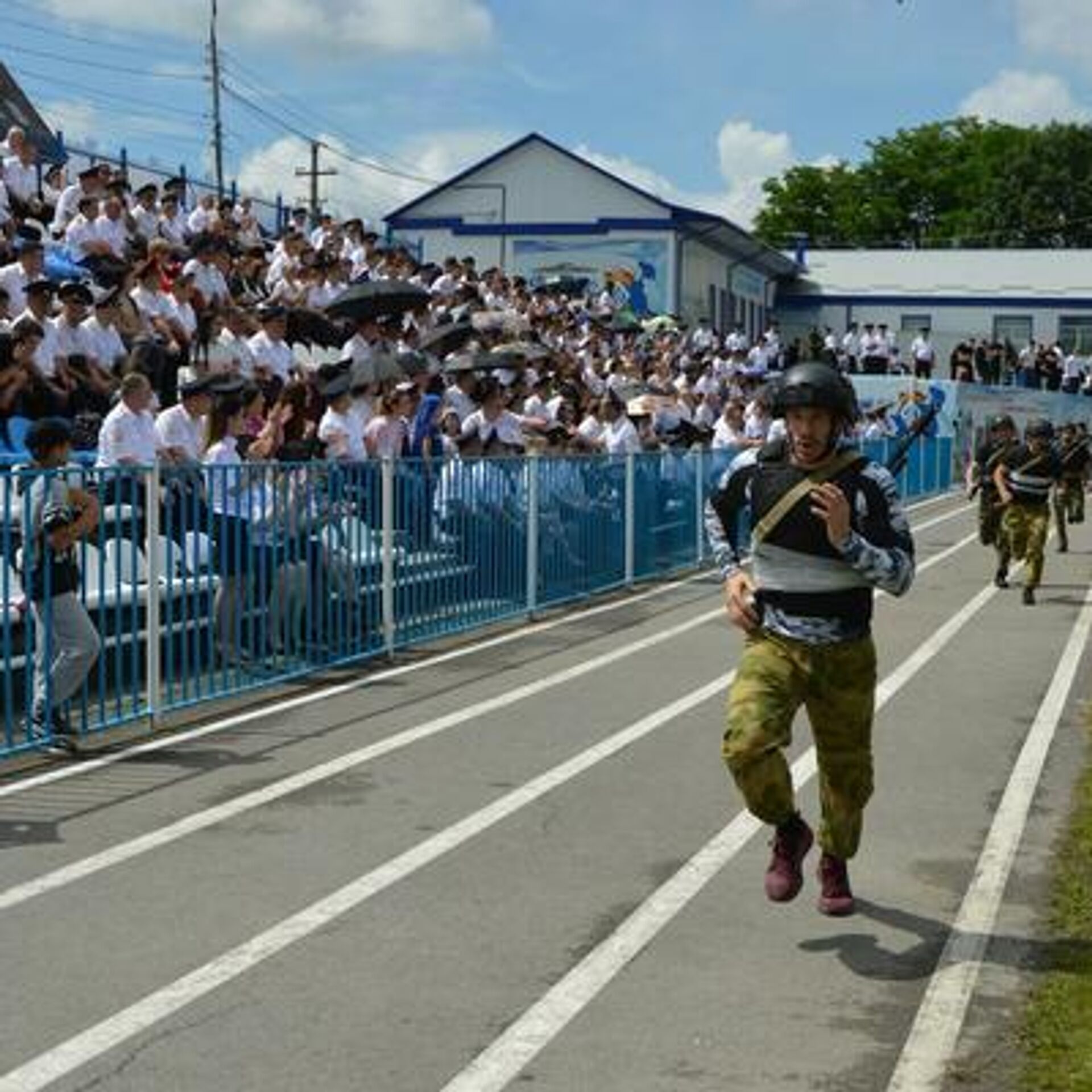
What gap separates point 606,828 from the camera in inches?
311

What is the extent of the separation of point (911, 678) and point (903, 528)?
22.3ft

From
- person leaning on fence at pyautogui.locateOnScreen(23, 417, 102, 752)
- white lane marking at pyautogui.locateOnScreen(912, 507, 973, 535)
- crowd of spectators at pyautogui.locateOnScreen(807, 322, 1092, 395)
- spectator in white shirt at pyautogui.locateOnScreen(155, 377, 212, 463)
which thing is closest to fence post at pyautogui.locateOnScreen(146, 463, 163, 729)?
person leaning on fence at pyautogui.locateOnScreen(23, 417, 102, 752)

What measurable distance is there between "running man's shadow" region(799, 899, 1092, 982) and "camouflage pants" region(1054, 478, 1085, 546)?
60.9ft

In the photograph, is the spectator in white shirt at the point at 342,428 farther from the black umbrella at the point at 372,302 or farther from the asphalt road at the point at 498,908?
the black umbrella at the point at 372,302

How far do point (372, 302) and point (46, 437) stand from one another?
33.6 ft

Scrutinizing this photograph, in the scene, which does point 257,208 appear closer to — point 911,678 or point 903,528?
point 911,678

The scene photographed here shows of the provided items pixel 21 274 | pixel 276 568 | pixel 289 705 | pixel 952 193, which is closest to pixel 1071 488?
pixel 21 274

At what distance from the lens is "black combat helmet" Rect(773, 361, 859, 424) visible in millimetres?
5965

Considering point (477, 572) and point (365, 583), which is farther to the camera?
point (477, 572)

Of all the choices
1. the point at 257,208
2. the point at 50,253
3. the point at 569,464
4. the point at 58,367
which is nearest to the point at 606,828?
the point at 58,367

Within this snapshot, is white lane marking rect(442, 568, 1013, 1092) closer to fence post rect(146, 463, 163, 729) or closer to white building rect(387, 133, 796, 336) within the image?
fence post rect(146, 463, 163, 729)

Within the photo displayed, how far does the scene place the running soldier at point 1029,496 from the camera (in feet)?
60.1

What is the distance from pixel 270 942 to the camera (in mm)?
6102

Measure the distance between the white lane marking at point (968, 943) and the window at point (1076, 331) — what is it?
52.4 meters
